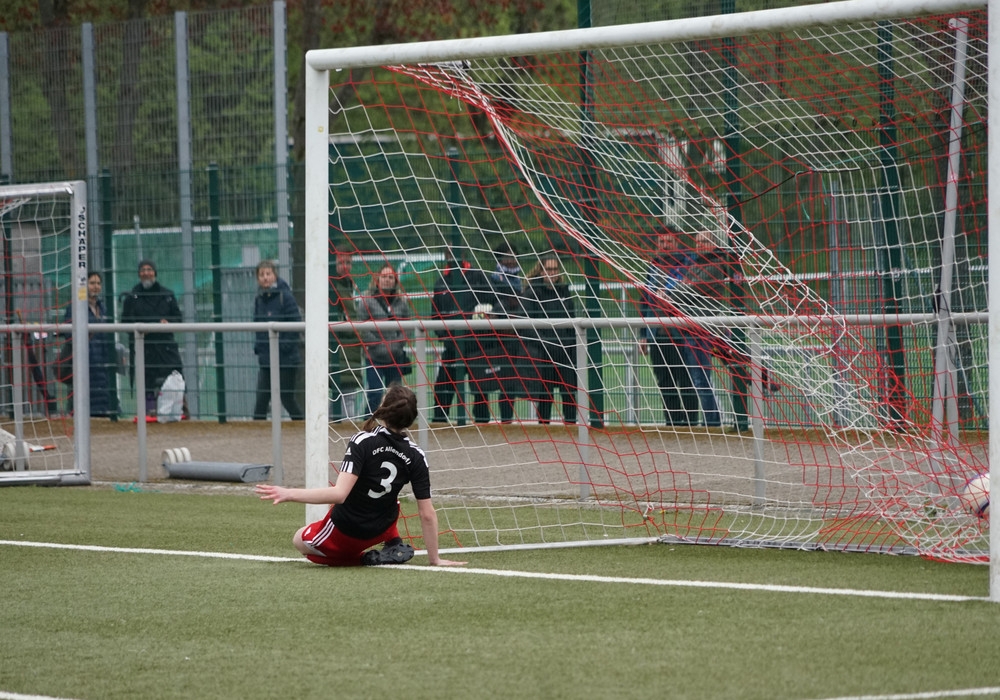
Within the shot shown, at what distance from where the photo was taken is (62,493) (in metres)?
10.1

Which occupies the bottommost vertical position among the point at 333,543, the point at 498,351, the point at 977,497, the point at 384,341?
the point at 333,543

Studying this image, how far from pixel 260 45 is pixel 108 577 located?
10602 mm

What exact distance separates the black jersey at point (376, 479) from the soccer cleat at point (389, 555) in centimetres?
17

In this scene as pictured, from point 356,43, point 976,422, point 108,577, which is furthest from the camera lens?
point 356,43

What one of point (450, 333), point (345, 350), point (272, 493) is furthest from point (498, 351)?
point (272, 493)

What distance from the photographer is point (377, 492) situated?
6496mm

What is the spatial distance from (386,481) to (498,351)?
4068 millimetres

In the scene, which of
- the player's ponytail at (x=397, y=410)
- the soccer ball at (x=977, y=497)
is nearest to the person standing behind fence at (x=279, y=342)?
the player's ponytail at (x=397, y=410)

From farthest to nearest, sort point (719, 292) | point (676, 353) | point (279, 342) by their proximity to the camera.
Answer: point (279, 342), point (676, 353), point (719, 292)

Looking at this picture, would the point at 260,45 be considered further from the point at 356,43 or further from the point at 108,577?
the point at 108,577

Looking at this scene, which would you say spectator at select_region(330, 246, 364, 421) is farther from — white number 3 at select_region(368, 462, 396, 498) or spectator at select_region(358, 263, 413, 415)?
white number 3 at select_region(368, 462, 396, 498)

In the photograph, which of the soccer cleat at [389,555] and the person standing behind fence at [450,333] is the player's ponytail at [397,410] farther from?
the person standing behind fence at [450,333]

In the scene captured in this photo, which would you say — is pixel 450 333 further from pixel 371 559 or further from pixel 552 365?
pixel 371 559

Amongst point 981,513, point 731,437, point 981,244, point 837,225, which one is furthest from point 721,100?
point 981,513
